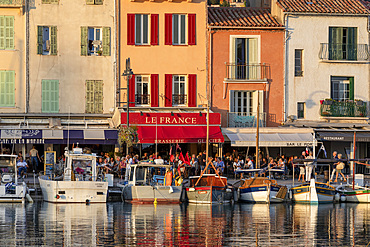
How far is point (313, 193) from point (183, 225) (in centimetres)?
1238

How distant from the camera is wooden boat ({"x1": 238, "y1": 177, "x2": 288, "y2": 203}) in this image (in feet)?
143

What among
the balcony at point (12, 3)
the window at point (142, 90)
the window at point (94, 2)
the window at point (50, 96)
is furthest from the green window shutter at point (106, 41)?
the balcony at point (12, 3)

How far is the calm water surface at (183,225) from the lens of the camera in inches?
1155

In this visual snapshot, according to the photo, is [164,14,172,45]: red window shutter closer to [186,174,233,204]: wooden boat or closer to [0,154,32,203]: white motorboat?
[186,174,233,204]: wooden boat

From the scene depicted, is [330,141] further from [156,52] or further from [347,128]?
[156,52]

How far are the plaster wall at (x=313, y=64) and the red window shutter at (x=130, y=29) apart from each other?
9.35 m

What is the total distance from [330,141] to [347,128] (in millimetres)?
1461

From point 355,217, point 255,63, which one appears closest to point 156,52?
point 255,63

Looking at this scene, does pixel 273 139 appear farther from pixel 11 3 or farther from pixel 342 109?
pixel 11 3

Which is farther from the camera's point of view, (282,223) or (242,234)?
(282,223)

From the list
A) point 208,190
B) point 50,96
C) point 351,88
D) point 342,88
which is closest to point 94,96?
point 50,96

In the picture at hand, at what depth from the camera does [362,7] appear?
174 feet

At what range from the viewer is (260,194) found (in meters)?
43.8

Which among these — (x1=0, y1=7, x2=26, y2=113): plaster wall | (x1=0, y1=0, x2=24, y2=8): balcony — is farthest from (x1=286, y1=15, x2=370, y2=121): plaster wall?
(x1=0, y1=0, x2=24, y2=8): balcony
